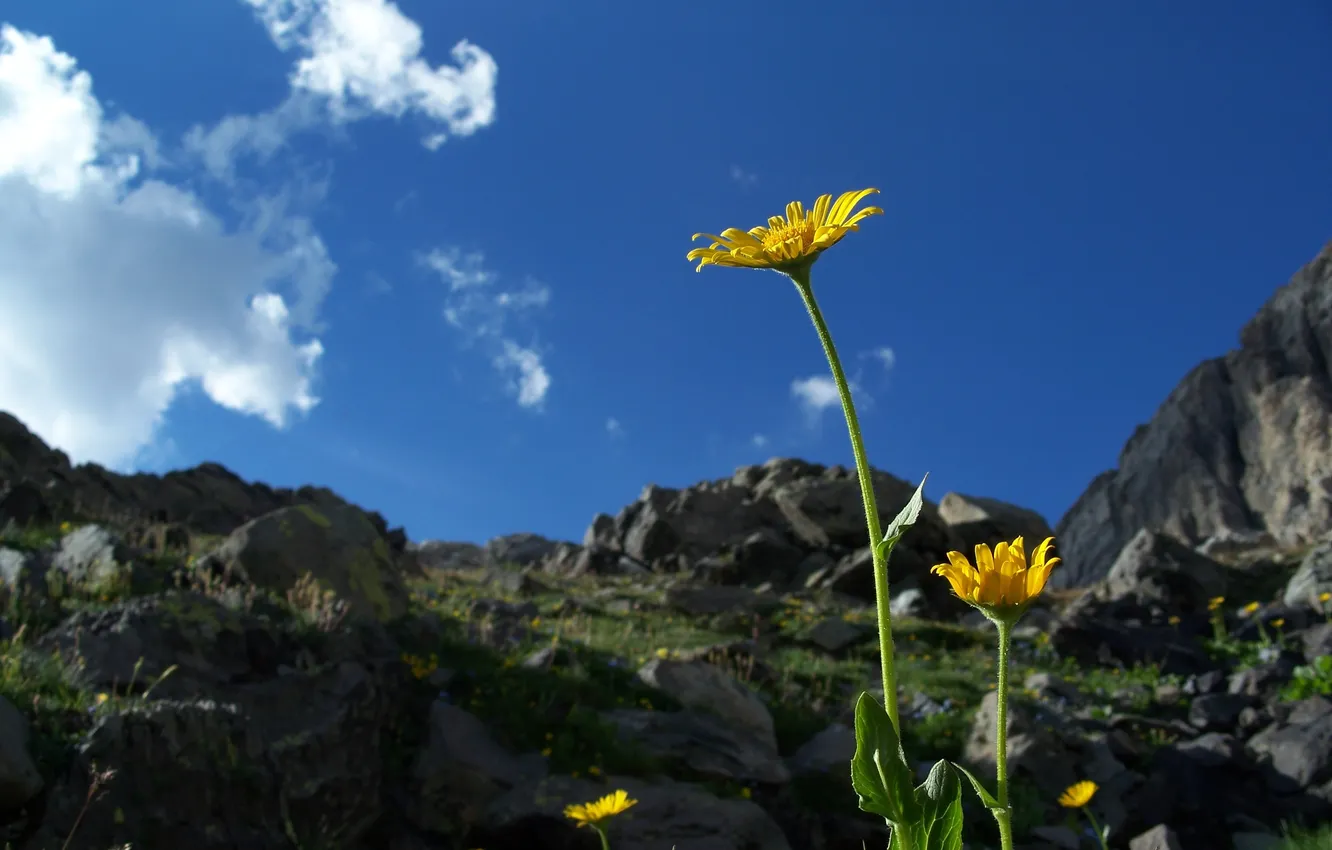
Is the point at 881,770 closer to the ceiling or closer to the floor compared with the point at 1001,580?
closer to the floor

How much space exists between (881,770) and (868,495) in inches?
18.4

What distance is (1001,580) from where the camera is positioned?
192 cm

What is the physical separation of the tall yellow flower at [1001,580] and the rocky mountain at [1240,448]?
2397 inches

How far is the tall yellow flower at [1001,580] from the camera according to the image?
192 centimetres

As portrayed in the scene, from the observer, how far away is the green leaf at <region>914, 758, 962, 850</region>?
1670 mm

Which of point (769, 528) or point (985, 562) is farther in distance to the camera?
point (769, 528)

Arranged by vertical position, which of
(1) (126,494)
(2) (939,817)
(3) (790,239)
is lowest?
(2) (939,817)

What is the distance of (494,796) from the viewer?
21.8 feet

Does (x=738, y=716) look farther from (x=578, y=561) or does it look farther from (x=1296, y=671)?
(x=578, y=561)

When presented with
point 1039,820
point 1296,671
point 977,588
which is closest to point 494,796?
point 1039,820

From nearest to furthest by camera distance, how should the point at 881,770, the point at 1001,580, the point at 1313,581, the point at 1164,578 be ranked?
A: the point at 881,770 < the point at 1001,580 < the point at 1313,581 < the point at 1164,578

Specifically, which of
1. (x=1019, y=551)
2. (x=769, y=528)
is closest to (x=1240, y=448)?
(x=769, y=528)

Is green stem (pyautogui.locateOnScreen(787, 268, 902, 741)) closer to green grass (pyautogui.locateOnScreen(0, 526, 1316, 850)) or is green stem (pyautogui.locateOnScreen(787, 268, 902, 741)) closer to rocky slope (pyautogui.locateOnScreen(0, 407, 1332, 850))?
rocky slope (pyautogui.locateOnScreen(0, 407, 1332, 850))

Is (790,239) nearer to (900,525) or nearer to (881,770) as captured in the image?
(900,525)
